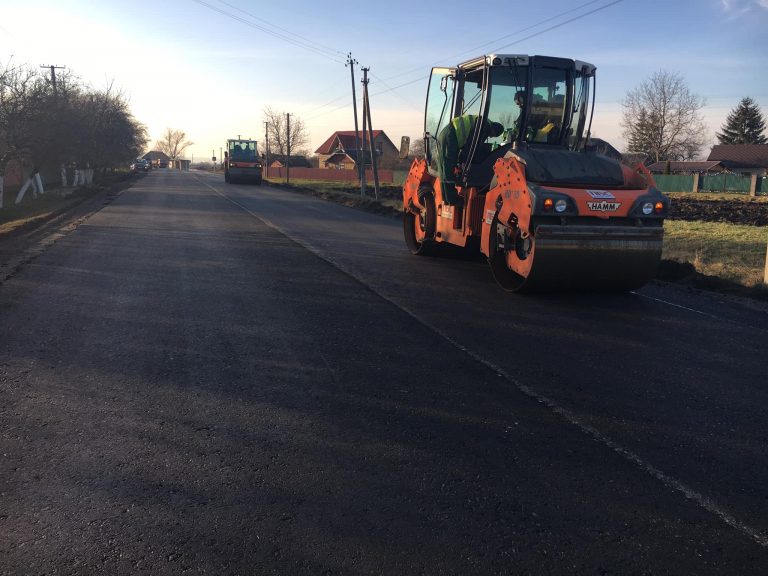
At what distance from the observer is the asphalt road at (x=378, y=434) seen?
10.00 ft

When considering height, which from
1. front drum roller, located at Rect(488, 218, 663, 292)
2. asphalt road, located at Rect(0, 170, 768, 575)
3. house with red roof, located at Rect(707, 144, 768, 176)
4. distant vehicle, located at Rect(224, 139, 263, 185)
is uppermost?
house with red roof, located at Rect(707, 144, 768, 176)

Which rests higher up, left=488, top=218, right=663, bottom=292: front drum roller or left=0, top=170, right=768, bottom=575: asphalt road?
left=488, top=218, right=663, bottom=292: front drum roller

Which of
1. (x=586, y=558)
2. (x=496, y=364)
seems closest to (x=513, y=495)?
(x=586, y=558)

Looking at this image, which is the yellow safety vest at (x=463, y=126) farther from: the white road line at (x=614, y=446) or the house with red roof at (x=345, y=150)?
the house with red roof at (x=345, y=150)

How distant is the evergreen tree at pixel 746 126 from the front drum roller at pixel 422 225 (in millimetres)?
84252

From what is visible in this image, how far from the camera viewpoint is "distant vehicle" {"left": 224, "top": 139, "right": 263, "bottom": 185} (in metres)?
46.2

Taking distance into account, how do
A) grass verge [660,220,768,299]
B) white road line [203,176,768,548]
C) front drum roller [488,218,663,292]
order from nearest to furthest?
white road line [203,176,768,548]
front drum roller [488,218,663,292]
grass verge [660,220,768,299]

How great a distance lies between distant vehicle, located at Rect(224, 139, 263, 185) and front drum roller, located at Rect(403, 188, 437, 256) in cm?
3568

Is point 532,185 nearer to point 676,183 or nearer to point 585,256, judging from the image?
point 585,256

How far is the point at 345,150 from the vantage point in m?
89.8

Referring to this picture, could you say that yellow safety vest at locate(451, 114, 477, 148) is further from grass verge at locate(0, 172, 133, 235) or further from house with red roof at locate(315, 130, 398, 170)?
house with red roof at locate(315, 130, 398, 170)

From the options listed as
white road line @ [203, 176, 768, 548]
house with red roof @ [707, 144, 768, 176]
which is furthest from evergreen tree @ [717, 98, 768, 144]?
white road line @ [203, 176, 768, 548]

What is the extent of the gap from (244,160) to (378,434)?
44390 millimetres

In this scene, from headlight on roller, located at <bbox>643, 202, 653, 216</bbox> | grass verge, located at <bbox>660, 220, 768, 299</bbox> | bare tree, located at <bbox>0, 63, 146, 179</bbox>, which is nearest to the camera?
headlight on roller, located at <bbox>643, 202, 653, 216</bbox>
